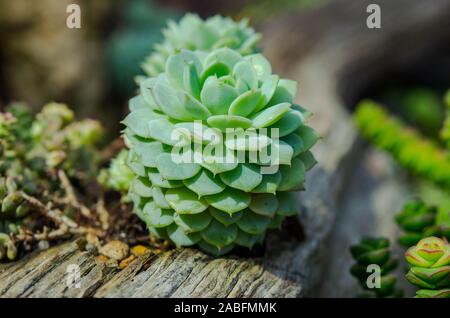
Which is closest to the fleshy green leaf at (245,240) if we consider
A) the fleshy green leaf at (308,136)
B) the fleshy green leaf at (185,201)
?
the fleshy green leaf at (185,201)

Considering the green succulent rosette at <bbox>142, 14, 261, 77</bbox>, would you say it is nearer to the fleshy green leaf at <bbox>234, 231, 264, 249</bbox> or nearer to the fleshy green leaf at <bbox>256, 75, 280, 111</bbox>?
the fleshy green leaf at <bbox>256, 75, 280, 111</bbox>

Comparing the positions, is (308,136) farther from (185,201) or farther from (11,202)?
(11,202)

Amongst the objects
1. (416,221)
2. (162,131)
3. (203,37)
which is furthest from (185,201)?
(416,221)

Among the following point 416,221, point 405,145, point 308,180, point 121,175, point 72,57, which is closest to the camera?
point 121,175

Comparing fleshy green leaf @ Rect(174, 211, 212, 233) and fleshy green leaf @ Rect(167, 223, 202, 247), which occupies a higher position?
fleshy green leaf @ Rect(174, 211, 212, 233)

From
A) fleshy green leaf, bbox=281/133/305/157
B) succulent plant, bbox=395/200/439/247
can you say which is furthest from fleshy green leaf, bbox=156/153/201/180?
succulent plant, bbox=395/200/439/247
